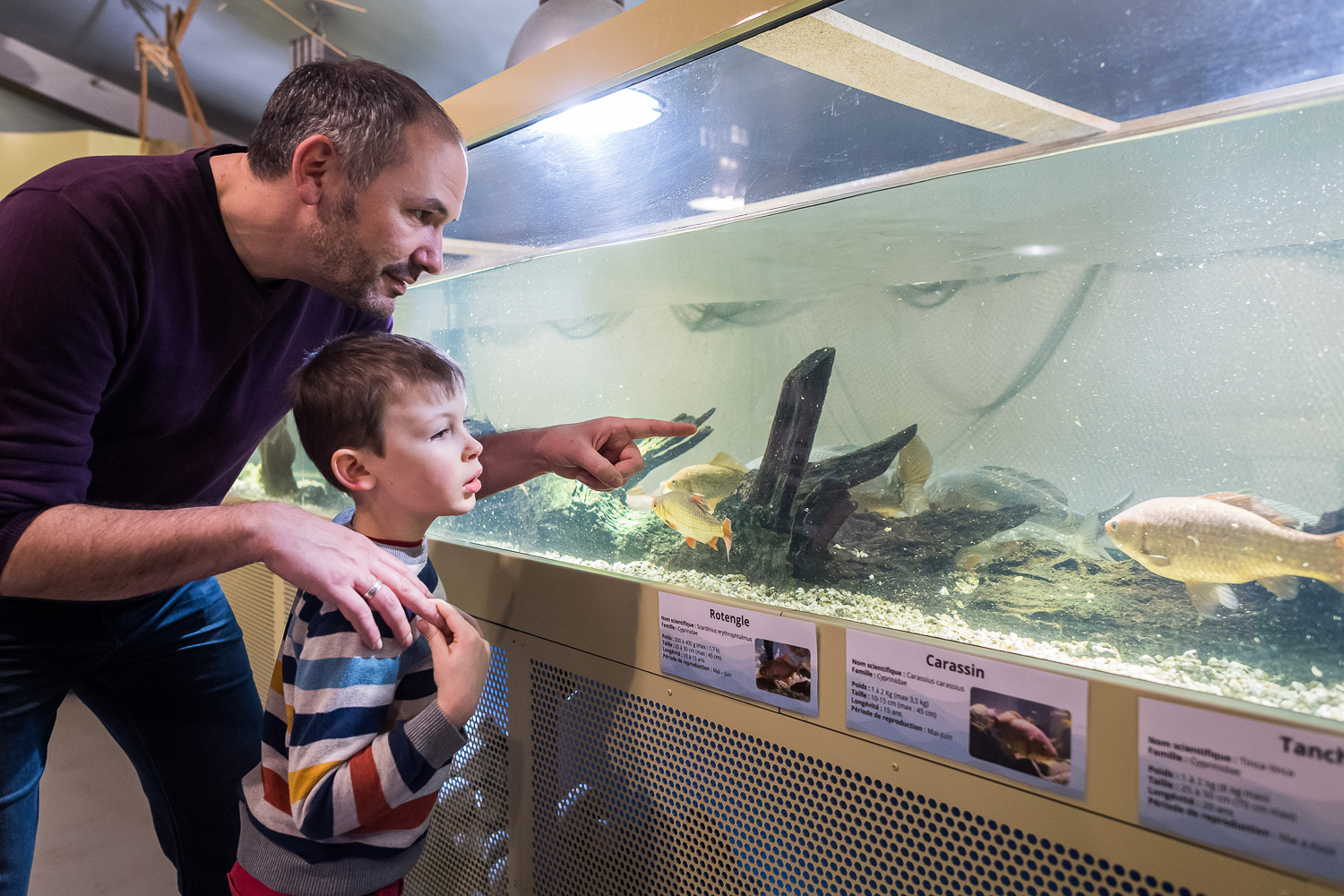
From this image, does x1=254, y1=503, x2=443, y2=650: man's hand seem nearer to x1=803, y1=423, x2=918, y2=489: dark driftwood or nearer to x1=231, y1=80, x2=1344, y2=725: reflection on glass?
x1=231, y1=80, x2=1344, y2=725: reflection on glass

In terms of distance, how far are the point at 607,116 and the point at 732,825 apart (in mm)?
932

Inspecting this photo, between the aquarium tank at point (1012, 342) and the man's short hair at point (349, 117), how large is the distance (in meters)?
0.25

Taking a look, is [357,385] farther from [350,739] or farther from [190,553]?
[350,739]

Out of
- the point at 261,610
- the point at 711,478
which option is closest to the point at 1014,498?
the point at 711,478

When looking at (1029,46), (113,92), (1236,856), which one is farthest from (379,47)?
(1236,856)

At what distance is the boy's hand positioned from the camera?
0.69m

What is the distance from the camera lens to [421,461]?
0.80 meters

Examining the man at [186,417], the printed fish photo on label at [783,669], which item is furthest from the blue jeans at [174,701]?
the printed fish photo on label at [783,669]

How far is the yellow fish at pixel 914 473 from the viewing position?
0.78m

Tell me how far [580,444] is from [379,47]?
3.01 metres

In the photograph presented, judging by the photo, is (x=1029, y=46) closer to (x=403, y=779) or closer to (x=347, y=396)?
(x=347, y=396)

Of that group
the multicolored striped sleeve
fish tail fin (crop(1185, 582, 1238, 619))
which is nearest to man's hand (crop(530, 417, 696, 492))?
the multicolored striped sleeve

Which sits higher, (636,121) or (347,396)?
(636,121)

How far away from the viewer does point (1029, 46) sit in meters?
0.70
